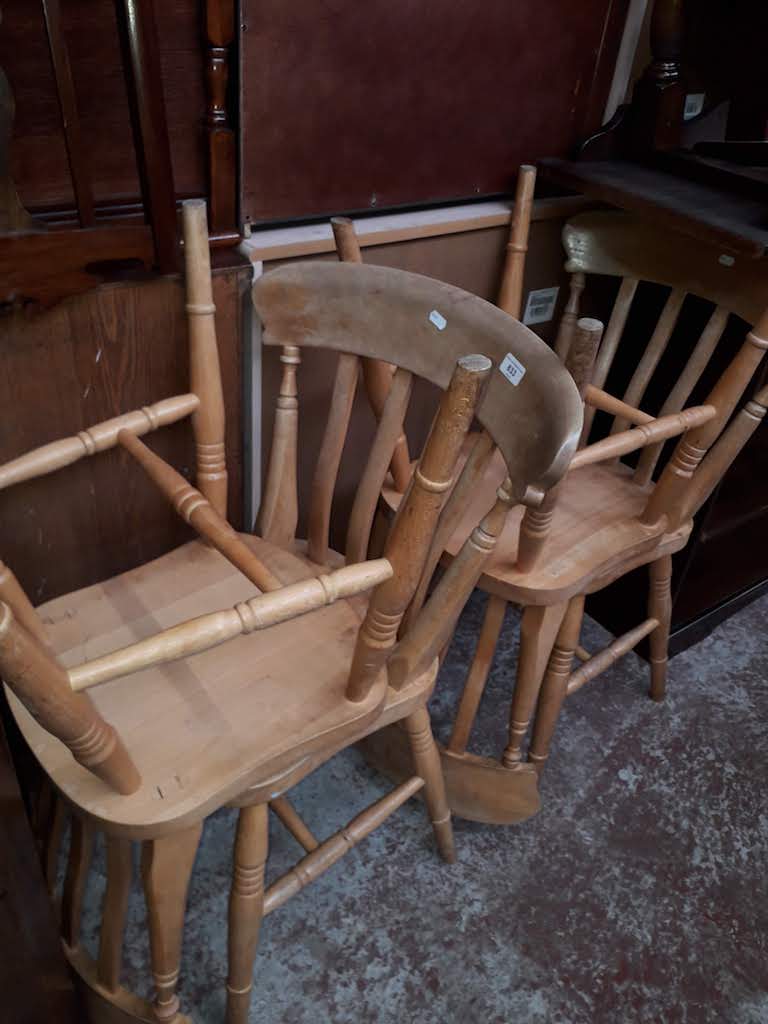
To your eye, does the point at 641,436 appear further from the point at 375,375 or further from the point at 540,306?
the point at 540,306

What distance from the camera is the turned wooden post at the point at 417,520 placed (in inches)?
27.0

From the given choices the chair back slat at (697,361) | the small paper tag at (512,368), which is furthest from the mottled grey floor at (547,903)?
the small paper tag at (512,368)

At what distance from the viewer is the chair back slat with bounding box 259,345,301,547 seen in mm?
1154

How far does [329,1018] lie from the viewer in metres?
1.21

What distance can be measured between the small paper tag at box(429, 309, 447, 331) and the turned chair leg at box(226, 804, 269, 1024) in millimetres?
646

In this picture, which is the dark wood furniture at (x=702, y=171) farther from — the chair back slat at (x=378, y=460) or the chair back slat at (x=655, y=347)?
the chair back slat at (x=378, y=460)

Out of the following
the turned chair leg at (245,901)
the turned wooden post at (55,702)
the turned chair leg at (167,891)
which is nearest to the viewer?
the turned wooden post at (55,702)

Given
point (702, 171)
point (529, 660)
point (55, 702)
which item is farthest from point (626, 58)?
point (55, 702)

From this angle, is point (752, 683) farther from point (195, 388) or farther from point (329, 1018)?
point (195, 388)

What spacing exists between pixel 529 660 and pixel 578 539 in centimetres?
22

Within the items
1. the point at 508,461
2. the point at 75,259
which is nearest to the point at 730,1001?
the point at 508,461

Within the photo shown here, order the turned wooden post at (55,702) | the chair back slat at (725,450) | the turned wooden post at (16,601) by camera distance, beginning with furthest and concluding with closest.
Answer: the chair back slat at (725,450), the turned wooden post at (16,601), the turned wooden post at (55,702)

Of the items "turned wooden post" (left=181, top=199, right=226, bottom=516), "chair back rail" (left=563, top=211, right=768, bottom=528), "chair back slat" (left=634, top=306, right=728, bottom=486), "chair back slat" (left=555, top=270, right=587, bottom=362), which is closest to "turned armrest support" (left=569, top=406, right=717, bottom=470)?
"chair back rail" (left=563, top=211, right=768, bottom=528)

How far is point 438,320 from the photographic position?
3.19 ft
